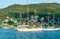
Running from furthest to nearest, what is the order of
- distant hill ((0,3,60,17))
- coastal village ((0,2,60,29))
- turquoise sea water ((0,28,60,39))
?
distant hill ((0,3,60,17)) < coastal village ((0,2,60,29)) < turquoise sea water ((0,28,60,39))

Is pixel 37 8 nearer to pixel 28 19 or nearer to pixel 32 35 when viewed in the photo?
pixel 28 19

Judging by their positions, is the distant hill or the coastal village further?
the distant hill

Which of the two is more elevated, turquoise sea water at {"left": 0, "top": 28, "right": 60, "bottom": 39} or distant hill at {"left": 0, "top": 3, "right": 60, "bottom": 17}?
distant hill at {"left": 0, "top": 3, "right": 60, "bottom": 17}

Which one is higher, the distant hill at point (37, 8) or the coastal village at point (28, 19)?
the distant hill at point (37, 8)

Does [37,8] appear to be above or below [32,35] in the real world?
above

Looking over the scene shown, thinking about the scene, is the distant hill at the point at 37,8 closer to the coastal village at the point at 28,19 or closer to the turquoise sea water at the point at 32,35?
the coastal village at the point at 28,19

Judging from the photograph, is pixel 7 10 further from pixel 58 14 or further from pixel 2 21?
pixel 58 14

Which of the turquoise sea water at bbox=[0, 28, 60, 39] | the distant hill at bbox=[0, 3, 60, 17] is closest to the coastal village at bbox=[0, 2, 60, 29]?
the distant hill at bbox=[0, 3, 60, 17]

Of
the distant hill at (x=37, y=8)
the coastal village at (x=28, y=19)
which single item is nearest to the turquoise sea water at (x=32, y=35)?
the coastal village at (x=28, y=19)

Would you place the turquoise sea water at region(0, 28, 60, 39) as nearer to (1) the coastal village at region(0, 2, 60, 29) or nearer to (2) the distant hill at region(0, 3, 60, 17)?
(1) the coastal village at region(0, 2, 60, 29)

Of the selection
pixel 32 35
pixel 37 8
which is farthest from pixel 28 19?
pixel 32 35

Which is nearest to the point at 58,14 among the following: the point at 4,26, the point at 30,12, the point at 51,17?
the point at 51,17
